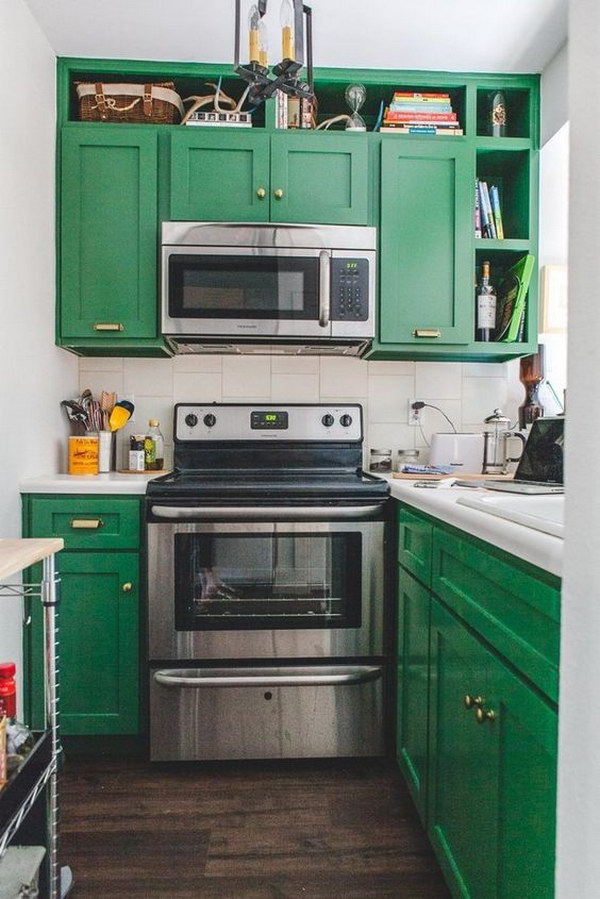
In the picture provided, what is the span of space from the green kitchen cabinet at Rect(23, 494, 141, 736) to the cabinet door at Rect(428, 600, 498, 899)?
102 centimetres

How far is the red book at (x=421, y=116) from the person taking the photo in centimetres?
242

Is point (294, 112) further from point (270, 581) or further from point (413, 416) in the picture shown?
point (270, 581)

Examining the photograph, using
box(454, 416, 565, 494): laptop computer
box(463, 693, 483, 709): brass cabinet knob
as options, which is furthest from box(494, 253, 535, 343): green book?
box(463, 693, 483, 709): brass cabinet knob

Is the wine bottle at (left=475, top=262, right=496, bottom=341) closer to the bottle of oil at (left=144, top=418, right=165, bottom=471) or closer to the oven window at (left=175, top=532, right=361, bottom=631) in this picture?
the oven window at (left=175, top=532, right=361, bottom=631)

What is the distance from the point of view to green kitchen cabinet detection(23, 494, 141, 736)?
2.07 m

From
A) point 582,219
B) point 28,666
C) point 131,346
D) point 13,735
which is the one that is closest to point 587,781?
point 582,219

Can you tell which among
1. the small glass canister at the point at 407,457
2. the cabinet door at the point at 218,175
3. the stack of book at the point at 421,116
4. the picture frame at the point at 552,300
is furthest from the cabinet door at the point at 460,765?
the stack of book at the point at 421,116

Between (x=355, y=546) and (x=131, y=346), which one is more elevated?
(x=131, y=346)

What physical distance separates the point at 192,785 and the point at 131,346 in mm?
1493

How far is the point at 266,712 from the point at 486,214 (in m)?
1.98

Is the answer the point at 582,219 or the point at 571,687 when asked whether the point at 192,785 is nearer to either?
the point at 571,687

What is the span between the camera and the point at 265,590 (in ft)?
6.83

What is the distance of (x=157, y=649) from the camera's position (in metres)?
2.04

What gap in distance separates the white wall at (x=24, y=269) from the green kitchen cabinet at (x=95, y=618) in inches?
5.1
